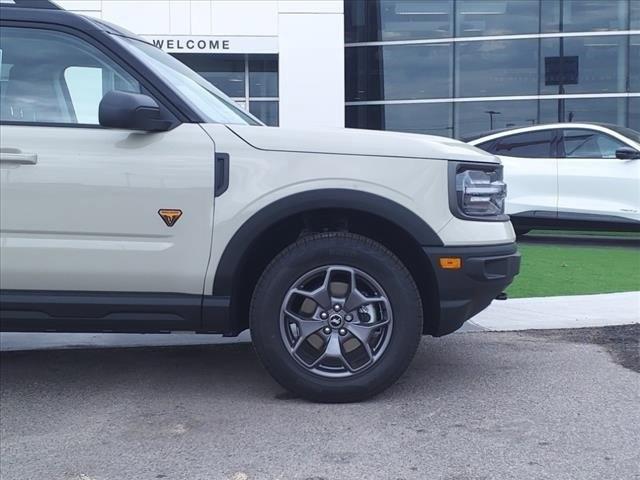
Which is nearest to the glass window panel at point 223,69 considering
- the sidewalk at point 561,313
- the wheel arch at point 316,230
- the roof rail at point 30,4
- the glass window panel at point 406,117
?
the glass window panel at point 406,117

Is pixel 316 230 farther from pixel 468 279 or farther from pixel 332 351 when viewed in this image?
pixel 468 279

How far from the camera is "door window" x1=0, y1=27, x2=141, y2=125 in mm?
3938

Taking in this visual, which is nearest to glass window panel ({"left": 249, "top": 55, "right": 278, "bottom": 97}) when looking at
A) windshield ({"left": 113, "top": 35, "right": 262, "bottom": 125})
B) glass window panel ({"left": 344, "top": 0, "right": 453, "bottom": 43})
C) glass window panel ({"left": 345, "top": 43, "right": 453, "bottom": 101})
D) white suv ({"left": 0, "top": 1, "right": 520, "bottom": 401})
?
glass window panel ({"left": 345, "top": 43, "right": 453, "bottom": 101})

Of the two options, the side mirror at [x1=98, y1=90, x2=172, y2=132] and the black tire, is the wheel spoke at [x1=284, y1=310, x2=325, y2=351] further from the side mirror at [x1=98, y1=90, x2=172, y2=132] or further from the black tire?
the side mirror at [x1=98, y1=90, x2=172, y2=132]

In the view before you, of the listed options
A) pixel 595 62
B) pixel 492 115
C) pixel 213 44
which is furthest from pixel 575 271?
pixel 213 44

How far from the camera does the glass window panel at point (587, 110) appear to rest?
15891 mm

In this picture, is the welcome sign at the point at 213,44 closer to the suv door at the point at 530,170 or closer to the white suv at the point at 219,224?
the suv door at the point at 530,170

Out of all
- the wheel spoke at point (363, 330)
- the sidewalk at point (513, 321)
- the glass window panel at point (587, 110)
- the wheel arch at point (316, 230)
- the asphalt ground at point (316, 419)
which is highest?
the glass window panel at point (587, 110)

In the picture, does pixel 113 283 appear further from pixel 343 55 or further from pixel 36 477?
pixel 343 55

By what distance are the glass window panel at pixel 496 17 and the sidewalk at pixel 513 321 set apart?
35.8 feet

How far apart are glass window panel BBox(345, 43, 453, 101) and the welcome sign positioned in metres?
2.10

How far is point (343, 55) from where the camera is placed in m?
16.2

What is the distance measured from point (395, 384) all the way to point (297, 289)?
0.95m

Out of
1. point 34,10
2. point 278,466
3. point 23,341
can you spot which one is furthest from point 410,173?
point 23,341
